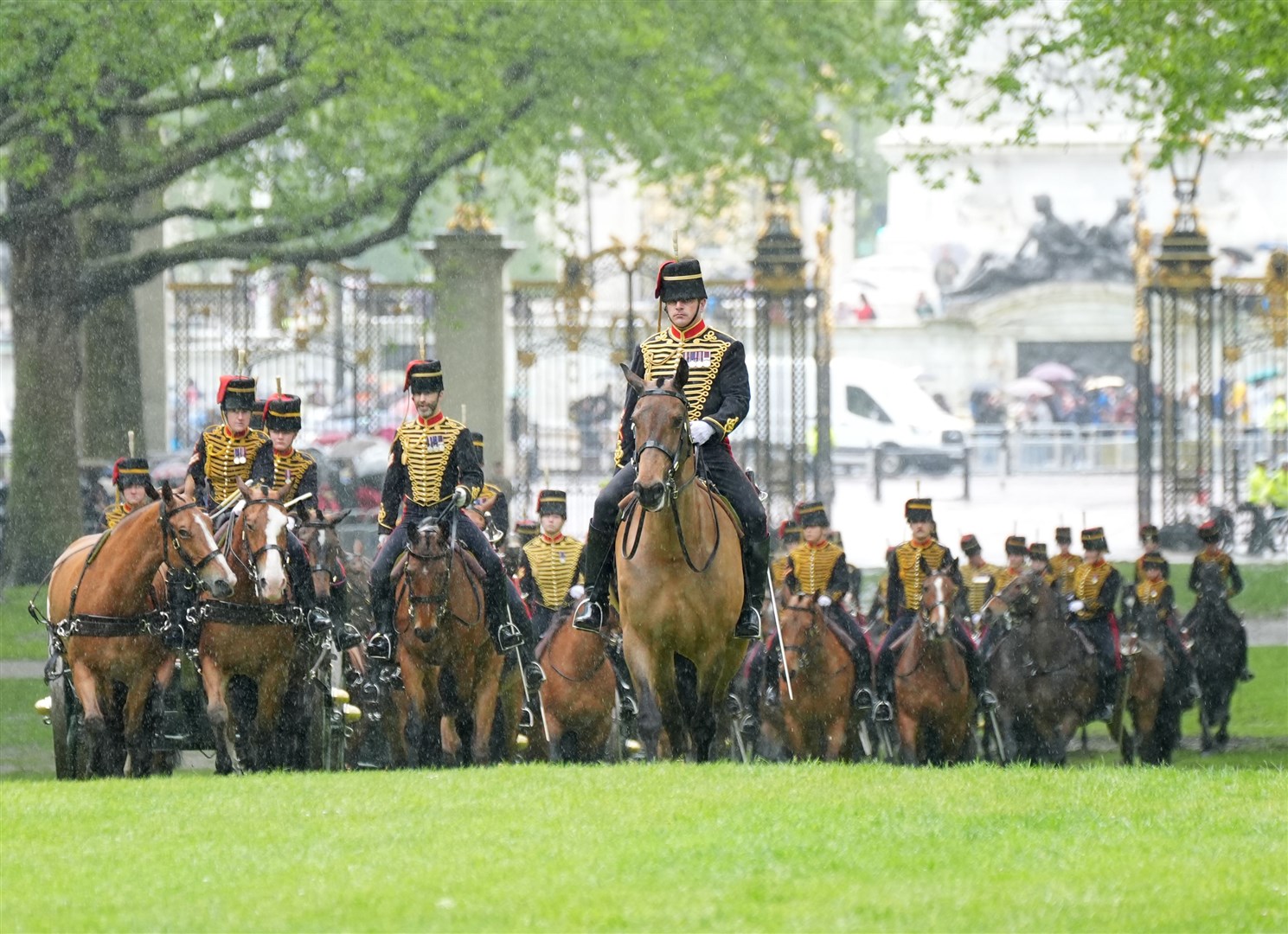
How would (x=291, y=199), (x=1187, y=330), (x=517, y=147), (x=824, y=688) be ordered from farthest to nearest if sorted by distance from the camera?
1. (x=1187, y=330)
2. (x=517, y=147)
3. (x=291, y=199)
4. (x=824, y=688)

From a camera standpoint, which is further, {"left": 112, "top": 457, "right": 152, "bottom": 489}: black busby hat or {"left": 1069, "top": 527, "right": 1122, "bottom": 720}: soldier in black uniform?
{"left": 1069, "top": 527, "right": 1122, "bottom": 720}: soldier in black uniform

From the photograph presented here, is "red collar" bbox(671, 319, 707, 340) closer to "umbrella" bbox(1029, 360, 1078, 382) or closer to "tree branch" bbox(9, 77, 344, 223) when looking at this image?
"tree branch" bbox(9, 77, 344, 223)

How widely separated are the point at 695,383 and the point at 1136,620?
8271 millimetres

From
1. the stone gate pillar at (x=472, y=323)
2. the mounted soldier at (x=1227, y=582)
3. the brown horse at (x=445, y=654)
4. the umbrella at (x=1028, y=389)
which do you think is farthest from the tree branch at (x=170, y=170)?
the umbrella at (x=1028, y=389)

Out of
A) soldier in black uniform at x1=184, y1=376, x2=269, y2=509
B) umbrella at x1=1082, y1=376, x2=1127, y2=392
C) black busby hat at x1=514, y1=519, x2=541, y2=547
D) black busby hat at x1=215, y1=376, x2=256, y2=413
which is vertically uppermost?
umbrella at x1=1082, y1=376, x2=1127, y2=392

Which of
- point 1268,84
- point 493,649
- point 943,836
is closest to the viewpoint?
point 943,836

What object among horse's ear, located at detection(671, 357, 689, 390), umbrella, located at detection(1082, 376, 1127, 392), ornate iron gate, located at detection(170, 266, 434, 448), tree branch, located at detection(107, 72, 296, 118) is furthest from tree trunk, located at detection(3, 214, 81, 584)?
umbrella, located at detection(1082, 376, 1127, 392)

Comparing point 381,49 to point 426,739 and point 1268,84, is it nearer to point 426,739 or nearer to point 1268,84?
point 1268,84

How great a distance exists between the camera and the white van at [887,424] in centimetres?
4025

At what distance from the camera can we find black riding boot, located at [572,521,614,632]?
12320 millimetres

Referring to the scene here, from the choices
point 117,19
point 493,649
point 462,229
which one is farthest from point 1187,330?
point 493,649

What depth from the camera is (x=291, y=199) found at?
25109 millimetres

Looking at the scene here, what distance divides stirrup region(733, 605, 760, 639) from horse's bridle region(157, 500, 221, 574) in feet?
8.55

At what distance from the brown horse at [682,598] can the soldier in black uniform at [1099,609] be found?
635cm
